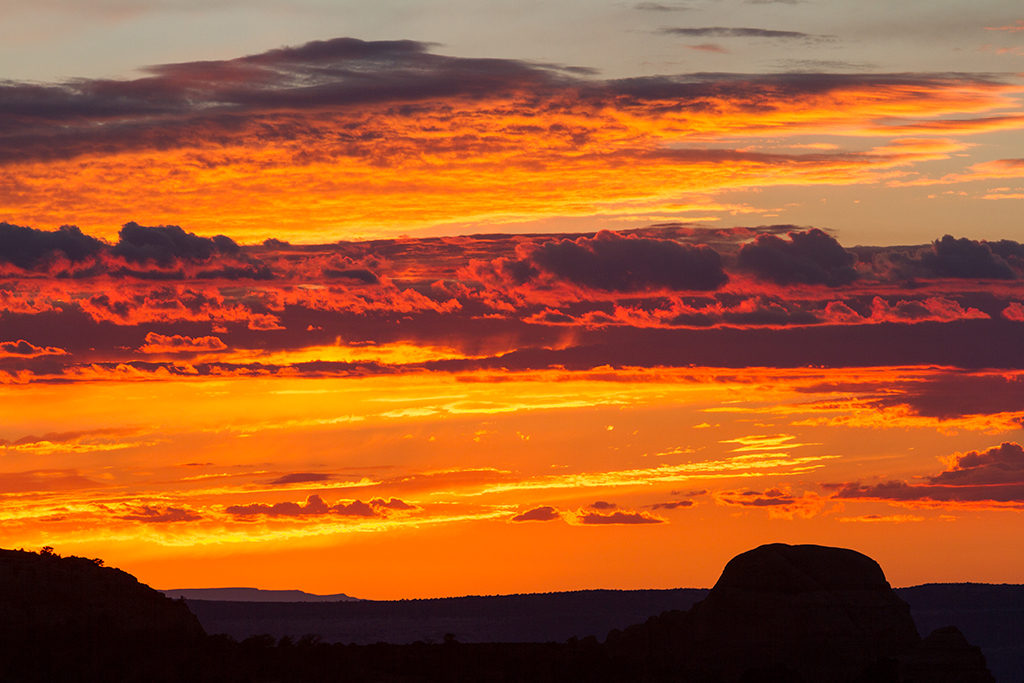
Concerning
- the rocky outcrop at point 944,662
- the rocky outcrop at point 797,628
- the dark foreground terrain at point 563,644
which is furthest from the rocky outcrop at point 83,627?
the rocky outcrop at point 944,662

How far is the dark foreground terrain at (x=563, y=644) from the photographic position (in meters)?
89.1

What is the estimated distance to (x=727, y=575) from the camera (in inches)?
5281

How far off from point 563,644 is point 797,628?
24.0 m

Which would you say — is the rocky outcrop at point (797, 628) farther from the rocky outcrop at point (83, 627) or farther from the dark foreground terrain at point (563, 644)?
the rocky outcrop at point (83, 627)

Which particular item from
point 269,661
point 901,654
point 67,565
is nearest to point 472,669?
point 269,661

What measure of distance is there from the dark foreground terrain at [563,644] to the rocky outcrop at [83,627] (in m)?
0.09

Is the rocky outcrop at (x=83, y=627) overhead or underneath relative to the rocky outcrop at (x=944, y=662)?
overhead

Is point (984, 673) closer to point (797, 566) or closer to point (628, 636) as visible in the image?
point (797, 566)

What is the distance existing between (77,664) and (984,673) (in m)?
84.9

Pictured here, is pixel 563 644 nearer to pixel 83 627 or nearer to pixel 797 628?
pixel 797 628

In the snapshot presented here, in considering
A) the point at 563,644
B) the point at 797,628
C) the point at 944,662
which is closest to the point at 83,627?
the point at 563,644

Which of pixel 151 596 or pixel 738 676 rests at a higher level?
pixel 151 596

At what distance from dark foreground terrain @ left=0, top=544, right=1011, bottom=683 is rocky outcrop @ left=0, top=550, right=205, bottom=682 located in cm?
9

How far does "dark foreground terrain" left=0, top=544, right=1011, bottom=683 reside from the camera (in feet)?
292
